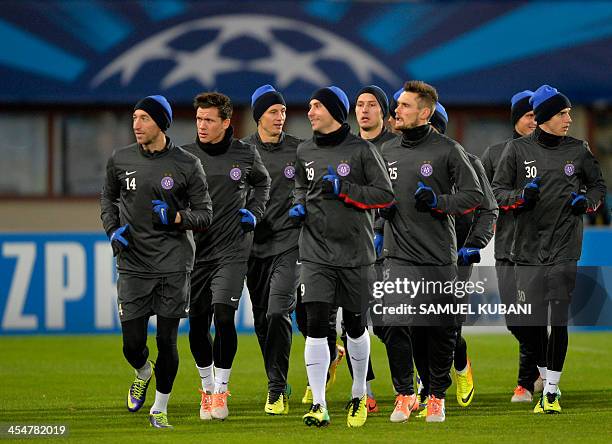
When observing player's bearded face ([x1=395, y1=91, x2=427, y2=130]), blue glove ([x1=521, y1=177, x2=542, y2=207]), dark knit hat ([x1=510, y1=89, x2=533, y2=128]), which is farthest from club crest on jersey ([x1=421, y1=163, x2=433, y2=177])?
dark knit hat ([x1=510, y1=89, x2=533, y2=128])

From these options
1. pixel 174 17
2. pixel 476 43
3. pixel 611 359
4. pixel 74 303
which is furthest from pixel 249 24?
pixel 611 359

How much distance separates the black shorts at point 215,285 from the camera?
10750mm

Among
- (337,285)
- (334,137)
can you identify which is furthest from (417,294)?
(334,137)

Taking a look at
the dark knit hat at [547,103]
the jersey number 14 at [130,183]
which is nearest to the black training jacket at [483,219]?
the dark knit hat at [547,103]

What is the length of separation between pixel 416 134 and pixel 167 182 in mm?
1842

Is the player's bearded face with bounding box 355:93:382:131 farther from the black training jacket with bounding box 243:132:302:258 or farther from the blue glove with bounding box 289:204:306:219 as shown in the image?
the blue glove with bounding box 289:204:306:219

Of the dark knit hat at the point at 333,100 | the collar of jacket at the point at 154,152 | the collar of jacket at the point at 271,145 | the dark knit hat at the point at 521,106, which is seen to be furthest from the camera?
the dark knit hat at the point at 521,106

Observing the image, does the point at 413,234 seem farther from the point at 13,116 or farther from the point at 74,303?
the point at 13,116

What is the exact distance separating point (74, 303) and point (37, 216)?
23.9 feet

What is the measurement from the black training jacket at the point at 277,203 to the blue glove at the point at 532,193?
1793 millimetres

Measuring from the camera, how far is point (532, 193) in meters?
11.1

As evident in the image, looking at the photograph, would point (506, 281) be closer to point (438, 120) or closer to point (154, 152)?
point (438, 120)

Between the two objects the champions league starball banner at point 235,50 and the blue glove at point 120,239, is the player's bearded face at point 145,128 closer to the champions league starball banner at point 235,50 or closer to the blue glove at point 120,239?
the blue glove at point 120,239

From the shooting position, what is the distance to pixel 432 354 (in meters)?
10.4
